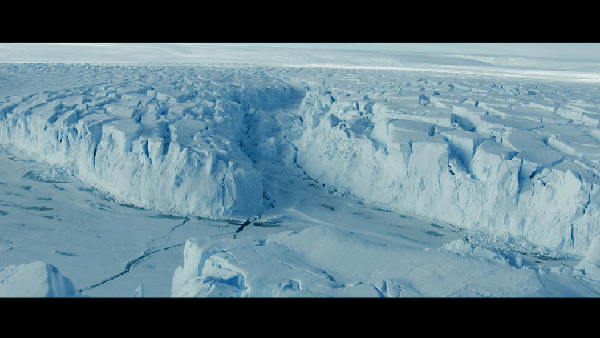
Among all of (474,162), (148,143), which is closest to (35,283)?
(148,143)

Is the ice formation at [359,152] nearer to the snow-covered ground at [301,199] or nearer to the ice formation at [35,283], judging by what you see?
the snow-covered ground at [301,199]

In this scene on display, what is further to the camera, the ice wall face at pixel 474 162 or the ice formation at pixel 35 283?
the ice wall face at pixel 474 162

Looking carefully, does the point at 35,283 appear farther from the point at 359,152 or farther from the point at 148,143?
the point at 359,152

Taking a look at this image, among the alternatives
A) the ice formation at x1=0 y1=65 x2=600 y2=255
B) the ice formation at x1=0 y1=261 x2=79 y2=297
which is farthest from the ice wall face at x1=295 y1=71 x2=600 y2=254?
the ice formation at x1=0 y1=261 x2=79 y2=297

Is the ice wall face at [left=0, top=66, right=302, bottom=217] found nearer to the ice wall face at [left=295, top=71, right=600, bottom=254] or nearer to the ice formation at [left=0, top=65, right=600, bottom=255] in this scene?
the ice formation at [left=0, top=65, right=600, bottom=255]

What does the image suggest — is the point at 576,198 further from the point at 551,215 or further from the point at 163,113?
the point at 163,113

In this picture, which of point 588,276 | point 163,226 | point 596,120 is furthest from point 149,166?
point 596,120

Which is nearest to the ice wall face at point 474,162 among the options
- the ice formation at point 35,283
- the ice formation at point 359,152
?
the ice formation at point 359,152
